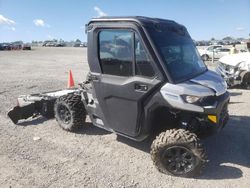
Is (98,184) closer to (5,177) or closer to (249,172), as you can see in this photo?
(5,177)

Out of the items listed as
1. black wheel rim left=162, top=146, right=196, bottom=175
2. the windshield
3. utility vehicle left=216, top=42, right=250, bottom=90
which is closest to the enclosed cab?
the windshield

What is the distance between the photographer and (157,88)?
4.44 meters

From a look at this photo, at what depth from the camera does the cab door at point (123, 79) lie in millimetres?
4527

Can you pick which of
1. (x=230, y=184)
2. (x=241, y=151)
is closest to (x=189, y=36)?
(x=241, y=151)

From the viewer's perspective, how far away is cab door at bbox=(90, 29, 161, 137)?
4527 mm

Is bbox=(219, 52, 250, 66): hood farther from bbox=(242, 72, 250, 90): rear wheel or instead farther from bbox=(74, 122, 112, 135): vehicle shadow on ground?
bbox=(74, 122, 112, 135): vehicle shadow on ground

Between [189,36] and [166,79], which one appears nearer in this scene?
[166,79]

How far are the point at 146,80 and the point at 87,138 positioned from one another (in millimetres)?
2147

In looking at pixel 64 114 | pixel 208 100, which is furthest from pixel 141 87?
pixel 64 114

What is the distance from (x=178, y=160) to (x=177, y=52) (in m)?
1.69

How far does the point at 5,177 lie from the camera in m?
4.49

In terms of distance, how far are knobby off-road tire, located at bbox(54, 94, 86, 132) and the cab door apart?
987 mm

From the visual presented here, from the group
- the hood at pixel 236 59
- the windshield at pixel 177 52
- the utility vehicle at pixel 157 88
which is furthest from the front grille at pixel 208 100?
the hood at pixel 236 59

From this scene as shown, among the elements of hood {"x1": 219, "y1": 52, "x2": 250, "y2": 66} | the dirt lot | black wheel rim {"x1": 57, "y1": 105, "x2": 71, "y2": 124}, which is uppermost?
hood {"x1": 219, "y1": 52, "x2": 250, "y2": 66}
